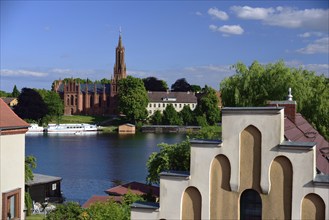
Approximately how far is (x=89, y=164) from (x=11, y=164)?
1705 inches

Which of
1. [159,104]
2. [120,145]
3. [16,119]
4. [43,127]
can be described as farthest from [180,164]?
[159,104]

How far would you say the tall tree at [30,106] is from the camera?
396 feet

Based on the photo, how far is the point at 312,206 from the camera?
34.5 ft

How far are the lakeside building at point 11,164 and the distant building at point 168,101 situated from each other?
12439 centimetres

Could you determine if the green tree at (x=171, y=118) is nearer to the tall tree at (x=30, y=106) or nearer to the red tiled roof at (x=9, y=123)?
the tall tree at (x=30, y=106)

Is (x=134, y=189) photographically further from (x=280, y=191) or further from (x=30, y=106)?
(x=30, y=106)

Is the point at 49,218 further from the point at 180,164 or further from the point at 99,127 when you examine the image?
the point at 99,127

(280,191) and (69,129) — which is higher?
(280,191)

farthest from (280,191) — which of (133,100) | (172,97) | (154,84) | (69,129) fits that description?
(154,84)

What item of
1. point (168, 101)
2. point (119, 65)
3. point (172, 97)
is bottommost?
point (168, 101)

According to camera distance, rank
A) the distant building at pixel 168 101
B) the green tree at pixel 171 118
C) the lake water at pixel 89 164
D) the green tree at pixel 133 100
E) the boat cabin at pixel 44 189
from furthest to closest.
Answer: the distant building at pixel 168 101 → the green tree at pixel 171 118 → the green tree at pixel 133 100 → the lake water at pixel 89 164 → the boat cabin at pixel 44 189

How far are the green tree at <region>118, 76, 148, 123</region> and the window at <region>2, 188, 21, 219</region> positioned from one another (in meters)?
109

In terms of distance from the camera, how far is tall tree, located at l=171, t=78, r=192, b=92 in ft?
570

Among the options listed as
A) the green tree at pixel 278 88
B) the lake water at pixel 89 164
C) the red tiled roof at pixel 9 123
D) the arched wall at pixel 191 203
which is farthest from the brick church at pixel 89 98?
the arched wall at pixel 191 203
